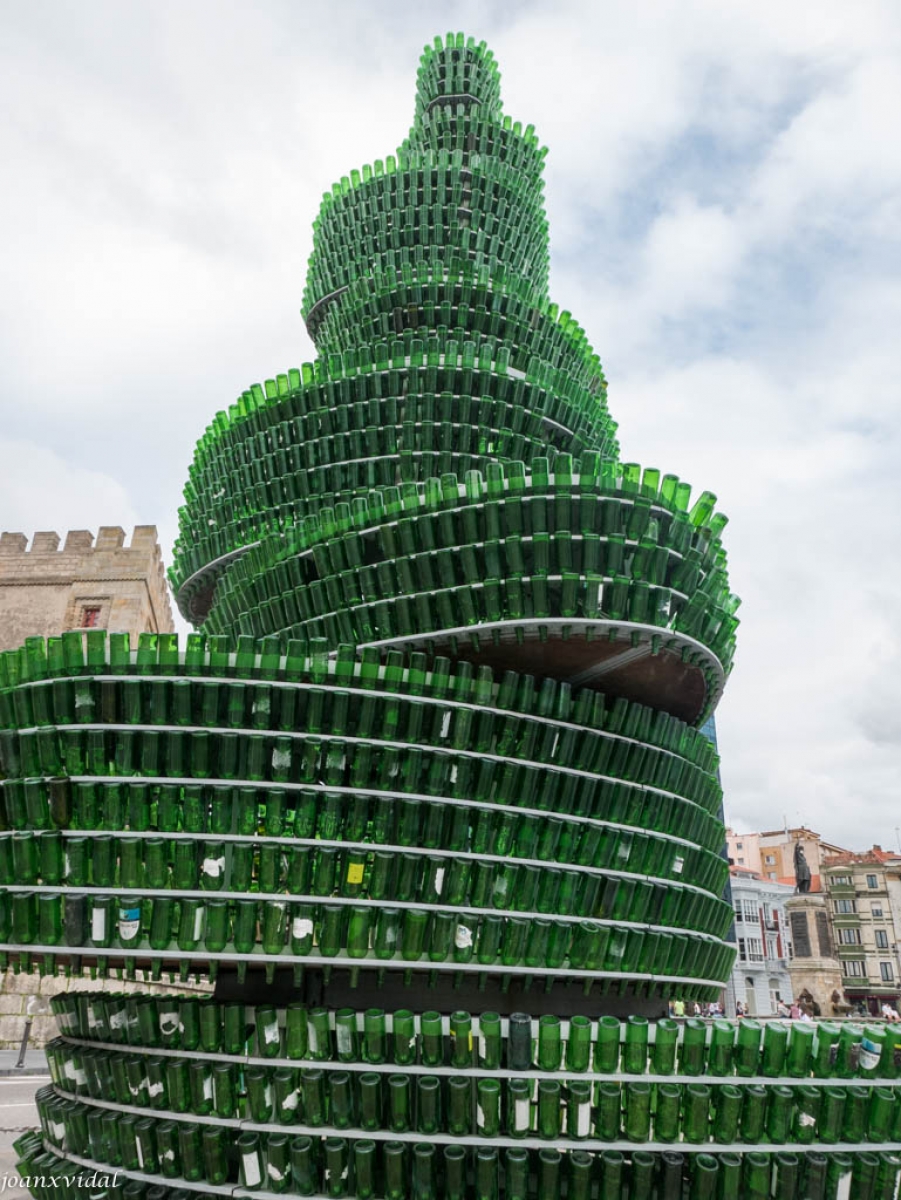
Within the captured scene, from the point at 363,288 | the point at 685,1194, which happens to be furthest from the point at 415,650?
the point at 363,288

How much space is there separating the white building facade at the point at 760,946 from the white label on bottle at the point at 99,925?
5625 cm

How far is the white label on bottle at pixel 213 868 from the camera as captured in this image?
653 cm

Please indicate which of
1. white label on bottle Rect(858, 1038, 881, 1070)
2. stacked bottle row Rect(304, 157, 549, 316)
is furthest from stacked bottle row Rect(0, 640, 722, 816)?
stacked bottle row Rect(304, 157, 549, 316)

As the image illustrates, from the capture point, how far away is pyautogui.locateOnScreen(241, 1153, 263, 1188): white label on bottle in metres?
6.18

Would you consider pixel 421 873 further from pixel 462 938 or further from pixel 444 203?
pixel 444 203

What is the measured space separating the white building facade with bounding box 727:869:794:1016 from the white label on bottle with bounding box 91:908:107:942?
56248 mm

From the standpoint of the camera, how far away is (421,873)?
697cm

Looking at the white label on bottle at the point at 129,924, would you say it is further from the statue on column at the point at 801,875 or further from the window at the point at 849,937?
the window at the point at 849,937

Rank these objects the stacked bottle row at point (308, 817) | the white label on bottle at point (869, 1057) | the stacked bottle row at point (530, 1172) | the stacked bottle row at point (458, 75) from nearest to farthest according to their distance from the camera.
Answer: the stacked bottle row at point (530, 1172) < the white label on bottle at point (869, 1057) < the stacked bottle row at point (308, 817) < the stacked bottle row at point (458, 75)

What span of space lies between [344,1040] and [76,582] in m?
28.2

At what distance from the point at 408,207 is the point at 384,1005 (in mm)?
11376

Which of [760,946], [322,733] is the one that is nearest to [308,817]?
[322,733]

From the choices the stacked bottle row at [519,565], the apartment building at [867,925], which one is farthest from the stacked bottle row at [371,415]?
the apartment building at [867,925]

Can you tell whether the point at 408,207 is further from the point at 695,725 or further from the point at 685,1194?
the point at 685,1194
